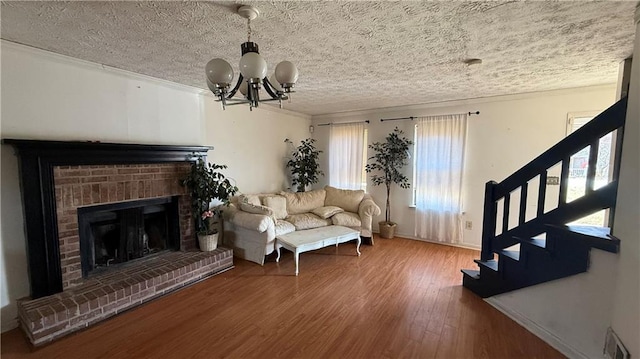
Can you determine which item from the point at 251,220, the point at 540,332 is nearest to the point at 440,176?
the point at 540,332

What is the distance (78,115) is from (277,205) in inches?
99.8

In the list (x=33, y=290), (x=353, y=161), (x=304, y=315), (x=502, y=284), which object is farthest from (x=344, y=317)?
(x=353, y=161)

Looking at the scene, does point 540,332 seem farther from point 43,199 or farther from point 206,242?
point 43,199

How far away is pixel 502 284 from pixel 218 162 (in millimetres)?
3737

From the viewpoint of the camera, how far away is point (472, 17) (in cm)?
173

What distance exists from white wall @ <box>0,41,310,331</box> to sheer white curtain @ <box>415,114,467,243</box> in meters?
3.08

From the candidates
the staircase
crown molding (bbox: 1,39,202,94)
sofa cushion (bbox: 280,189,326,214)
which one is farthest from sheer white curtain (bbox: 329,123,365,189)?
crown molding (bbox: 1,39,202,94)

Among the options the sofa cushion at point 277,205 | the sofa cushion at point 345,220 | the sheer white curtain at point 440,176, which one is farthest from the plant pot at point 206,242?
the sheer white curtain at point 440,176

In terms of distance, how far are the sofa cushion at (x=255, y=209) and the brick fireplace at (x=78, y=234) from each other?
83cm

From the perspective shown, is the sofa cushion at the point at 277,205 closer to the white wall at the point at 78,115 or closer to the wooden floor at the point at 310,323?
the white wall at the point at 78,115

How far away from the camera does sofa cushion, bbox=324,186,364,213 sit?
15.1 feet

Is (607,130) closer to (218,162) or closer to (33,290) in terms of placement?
(218,162)

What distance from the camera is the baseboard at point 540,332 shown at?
1.91 m

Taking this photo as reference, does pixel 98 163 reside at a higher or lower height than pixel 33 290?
higher
